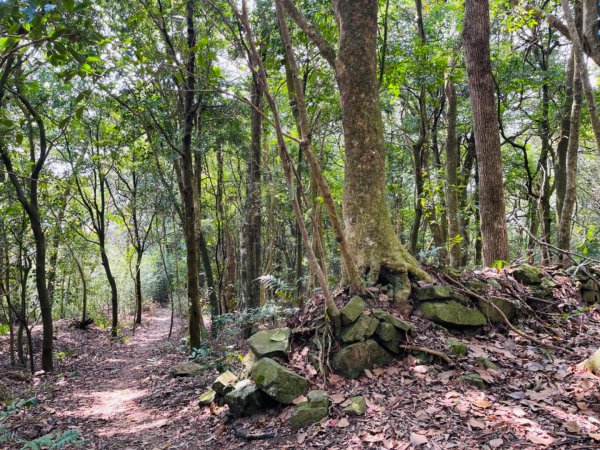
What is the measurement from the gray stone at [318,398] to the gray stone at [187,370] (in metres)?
3.98

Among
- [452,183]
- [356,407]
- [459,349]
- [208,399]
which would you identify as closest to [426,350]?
[459,349]

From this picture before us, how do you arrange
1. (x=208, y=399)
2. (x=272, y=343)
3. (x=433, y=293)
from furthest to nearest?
(x=208, y=399) < (x=433, y=293) < (x=272, y=343)

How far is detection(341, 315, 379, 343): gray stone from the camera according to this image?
445 cm

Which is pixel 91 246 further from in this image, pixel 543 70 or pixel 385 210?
pixel 543 70

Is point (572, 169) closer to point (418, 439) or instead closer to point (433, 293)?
point (433, 293)

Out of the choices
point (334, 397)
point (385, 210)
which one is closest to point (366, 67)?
point (385, 210)

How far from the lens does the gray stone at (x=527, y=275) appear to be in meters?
5.63

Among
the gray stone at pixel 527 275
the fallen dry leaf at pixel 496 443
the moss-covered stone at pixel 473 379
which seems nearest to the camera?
the fallen dry leaf at pixel 496 443

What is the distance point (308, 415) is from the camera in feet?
12.6

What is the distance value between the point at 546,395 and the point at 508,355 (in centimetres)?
85

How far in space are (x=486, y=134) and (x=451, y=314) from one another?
341 centimetres

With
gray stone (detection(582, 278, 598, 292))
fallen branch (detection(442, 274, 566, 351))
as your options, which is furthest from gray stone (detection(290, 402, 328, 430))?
gray stone (detection(582, 278, 598, 292))

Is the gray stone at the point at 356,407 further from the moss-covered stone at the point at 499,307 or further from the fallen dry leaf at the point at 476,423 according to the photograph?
the moss-covered stone at the point at 499,307

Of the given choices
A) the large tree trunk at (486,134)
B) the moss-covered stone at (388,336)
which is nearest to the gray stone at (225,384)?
the moss-covered stone at (388,336)
